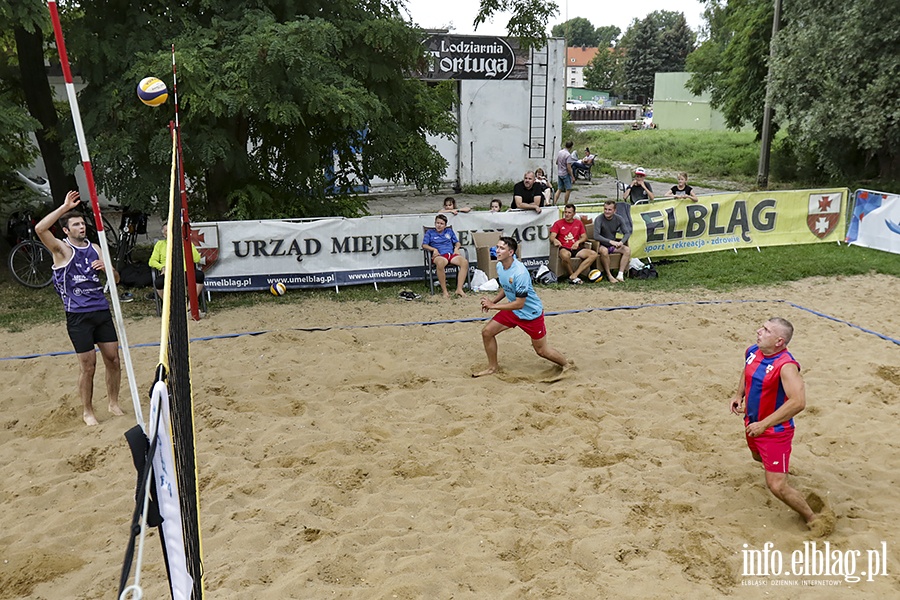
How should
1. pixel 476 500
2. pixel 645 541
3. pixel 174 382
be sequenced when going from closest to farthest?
pixel 174 382 → pixel 645 541 → pixel 476 500

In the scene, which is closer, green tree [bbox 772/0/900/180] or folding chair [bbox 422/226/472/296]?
folding chair [bbox 422/226/472/296]

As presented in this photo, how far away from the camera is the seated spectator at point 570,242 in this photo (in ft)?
41.2

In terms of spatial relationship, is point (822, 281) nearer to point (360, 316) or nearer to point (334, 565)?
point (360, 316)

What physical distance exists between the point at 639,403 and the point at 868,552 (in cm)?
278

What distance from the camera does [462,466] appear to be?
6.49 meters

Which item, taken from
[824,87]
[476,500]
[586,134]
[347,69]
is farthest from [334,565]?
[586,134]

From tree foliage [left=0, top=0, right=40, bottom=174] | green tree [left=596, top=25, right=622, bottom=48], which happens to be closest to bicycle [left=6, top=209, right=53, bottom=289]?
tree foliage [left=0, top=0, right=40, bottom=174]

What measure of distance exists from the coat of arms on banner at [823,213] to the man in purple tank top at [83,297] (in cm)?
1246

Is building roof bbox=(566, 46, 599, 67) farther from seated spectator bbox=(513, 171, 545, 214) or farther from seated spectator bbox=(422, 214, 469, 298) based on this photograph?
seated spectator bbox=(422, 214, 469, 298)

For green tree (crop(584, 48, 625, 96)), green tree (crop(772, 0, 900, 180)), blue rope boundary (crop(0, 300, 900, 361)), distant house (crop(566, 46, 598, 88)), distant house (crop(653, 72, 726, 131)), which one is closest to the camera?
blue rope boundary (crop(0, 300, 900, 361))

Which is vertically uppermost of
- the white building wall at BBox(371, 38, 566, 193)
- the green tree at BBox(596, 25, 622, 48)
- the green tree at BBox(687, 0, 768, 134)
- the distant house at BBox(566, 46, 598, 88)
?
the green tree at BBox(596, 25, 622, 48)

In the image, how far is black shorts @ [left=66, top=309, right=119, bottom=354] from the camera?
700 cm

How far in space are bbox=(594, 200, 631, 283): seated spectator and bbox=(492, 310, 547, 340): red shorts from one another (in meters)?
4.57

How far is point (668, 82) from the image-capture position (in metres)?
50.2
